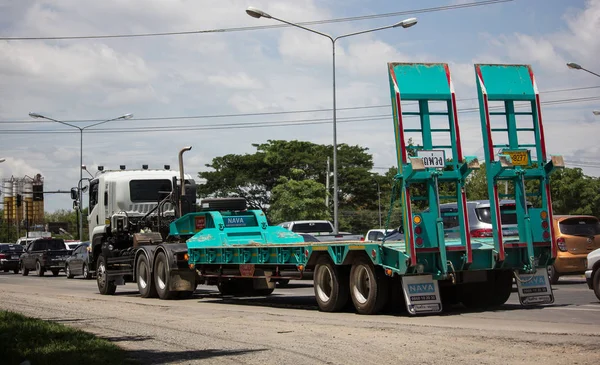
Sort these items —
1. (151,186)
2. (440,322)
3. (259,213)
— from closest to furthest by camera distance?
(440,322), (259,213), (151,186)

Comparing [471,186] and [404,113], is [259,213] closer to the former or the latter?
[404,113]

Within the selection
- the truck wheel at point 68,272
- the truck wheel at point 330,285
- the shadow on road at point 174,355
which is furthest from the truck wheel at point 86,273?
the shadow on road at point 174,355

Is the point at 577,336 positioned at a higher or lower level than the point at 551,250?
lower

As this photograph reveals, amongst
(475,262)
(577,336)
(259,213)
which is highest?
(259,213)

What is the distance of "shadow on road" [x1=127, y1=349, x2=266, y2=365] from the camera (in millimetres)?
9711

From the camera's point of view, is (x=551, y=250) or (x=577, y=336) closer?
(x=577, y=336)

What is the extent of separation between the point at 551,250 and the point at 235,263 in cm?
664

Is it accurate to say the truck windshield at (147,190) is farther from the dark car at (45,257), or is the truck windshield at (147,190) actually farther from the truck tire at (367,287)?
the dark car at (45,257)

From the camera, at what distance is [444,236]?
14633 millimetres

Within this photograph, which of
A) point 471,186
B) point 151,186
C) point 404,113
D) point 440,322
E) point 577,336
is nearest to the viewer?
point 577,336

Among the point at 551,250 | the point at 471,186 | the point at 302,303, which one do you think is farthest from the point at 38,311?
the point at 471,186

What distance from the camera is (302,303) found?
61.4 feet

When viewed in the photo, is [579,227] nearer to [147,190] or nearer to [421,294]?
[421,294]

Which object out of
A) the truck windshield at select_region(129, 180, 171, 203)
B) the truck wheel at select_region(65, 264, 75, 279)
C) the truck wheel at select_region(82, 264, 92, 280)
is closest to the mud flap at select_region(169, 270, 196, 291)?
the truck windshield at select_region(129, 180, 171, 203)
